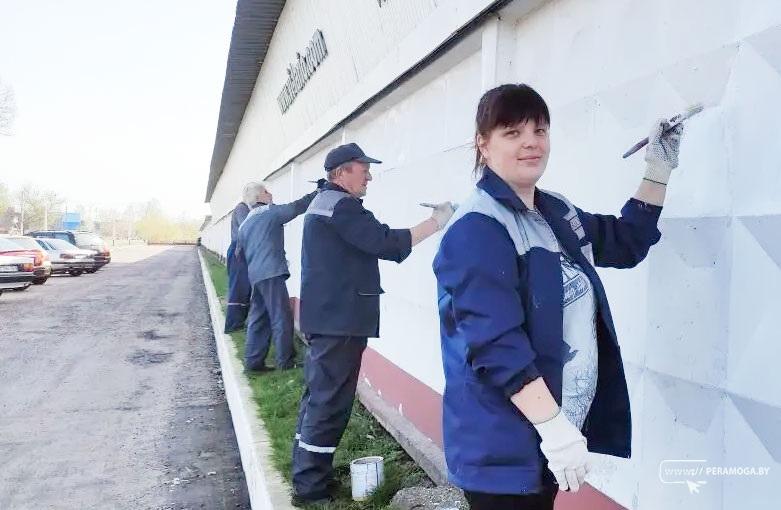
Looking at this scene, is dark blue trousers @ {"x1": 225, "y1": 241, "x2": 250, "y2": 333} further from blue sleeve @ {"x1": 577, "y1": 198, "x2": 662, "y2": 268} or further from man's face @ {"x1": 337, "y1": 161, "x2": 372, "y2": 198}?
blue sleeve @ {"x1": 577, "y1": 198, "x2": 662, "y2": 268}

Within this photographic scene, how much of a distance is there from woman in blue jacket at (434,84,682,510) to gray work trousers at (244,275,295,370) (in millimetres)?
5124

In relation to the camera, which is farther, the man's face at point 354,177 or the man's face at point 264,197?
the man's face at point 264,197

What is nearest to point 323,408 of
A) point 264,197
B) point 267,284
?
point 267,284

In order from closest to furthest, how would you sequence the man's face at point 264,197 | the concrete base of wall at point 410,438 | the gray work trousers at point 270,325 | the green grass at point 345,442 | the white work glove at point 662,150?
1. the white work glove at point 662,150
2. the green grass at point 345,442
3. the concrete base of wall at point 410,438
4. the gray work trousers at point 270,325
5. the man's face at point 264,197

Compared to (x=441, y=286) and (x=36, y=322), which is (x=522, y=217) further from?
(x=36, y=322)

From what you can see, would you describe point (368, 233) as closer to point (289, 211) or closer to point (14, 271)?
point (289, 211)

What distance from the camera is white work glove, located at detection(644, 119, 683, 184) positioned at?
208cm

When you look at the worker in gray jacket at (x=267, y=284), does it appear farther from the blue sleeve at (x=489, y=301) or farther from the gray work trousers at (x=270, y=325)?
the blue sleeve at (x=489, y=301)

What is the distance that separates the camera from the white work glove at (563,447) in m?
1.59

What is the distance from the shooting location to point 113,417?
629 centimetres

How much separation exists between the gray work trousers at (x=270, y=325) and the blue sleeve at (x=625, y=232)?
5.01 meters

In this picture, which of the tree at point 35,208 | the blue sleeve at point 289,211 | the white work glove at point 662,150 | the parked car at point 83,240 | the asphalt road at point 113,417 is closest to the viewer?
the white work glove at point 662,150

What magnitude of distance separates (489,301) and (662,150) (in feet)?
2.98

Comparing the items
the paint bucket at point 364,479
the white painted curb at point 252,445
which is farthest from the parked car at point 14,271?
the paint bucket at point 364,479
